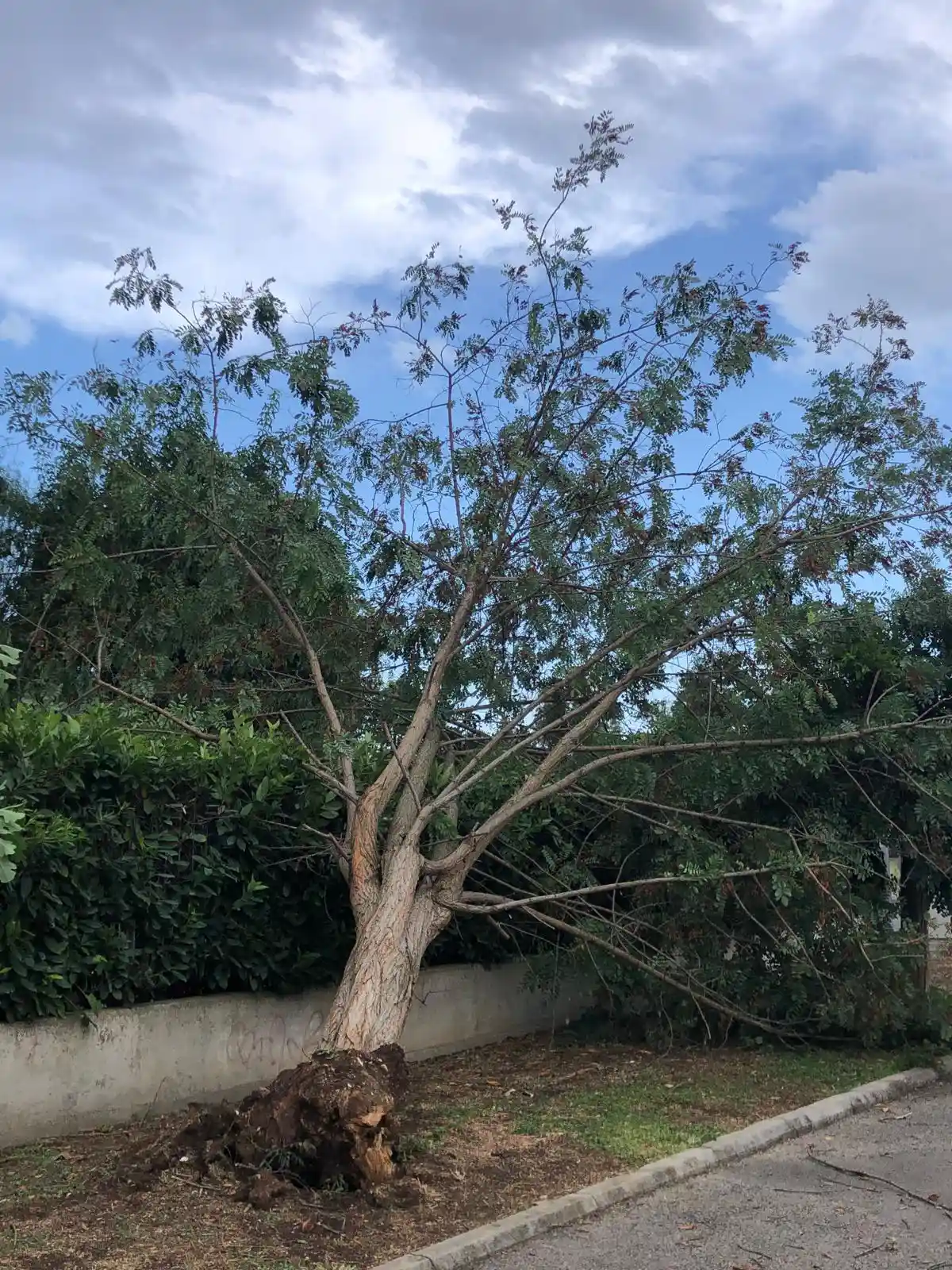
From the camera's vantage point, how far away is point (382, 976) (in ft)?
21.6

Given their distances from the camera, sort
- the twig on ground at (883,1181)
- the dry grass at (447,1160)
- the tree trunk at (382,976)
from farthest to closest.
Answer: the tree trunk at (382,976) → the twig on ground at (883,1181) → the dry grass at (447,1160)

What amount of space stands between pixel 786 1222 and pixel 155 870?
384 centimetres

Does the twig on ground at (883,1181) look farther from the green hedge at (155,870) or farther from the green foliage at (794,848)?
the green hedge at (155,870)

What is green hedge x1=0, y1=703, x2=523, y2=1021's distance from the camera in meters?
6.16

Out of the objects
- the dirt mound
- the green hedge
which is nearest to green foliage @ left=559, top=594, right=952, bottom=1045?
the green hedge

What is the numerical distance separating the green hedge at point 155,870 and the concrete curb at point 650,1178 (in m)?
2.69

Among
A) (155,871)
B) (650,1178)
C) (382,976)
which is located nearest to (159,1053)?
(155,871)

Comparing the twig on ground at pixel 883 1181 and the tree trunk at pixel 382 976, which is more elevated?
the tree trunk at pixel 382 976

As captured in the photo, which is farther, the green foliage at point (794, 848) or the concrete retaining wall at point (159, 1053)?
the green foliage at point (794, 848)

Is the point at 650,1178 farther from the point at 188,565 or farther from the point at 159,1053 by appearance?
the point at 188,565

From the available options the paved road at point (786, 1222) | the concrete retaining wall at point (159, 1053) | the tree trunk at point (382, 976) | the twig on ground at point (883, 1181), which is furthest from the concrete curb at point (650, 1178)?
the concrete retaining wall at point (159, 1053)

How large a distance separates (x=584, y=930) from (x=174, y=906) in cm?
292

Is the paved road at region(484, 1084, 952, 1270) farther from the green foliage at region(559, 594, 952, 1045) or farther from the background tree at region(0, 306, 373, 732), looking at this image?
the background tree at region(0, 306, 373, 732)

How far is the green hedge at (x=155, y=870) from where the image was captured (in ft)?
20.2
